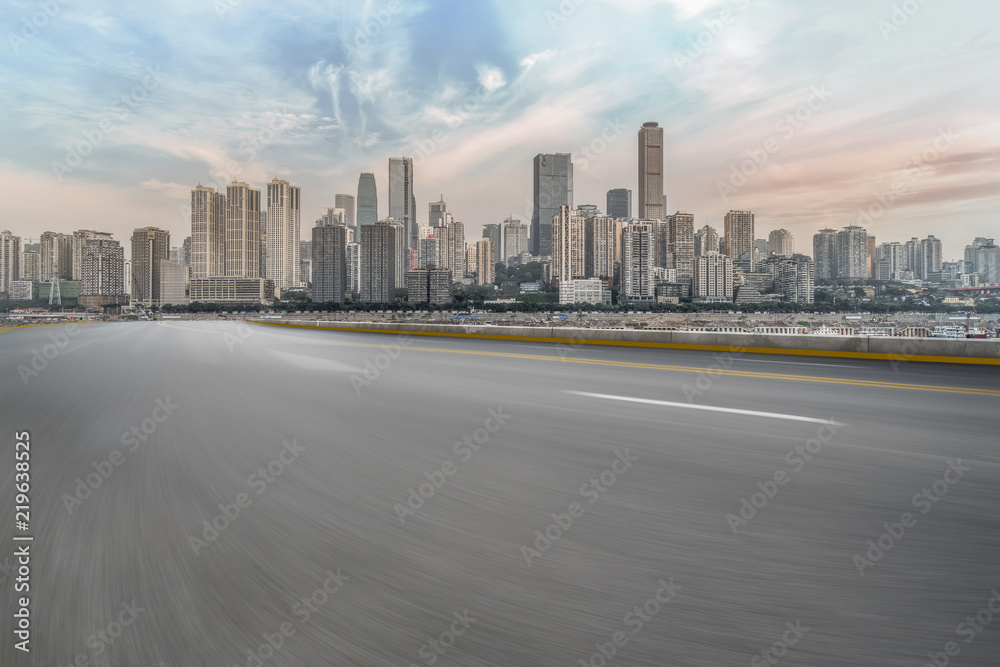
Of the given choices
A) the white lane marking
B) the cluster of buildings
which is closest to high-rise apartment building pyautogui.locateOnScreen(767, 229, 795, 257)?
the cluster of buildings

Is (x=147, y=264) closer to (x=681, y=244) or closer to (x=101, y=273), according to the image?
(x=101, y=273)

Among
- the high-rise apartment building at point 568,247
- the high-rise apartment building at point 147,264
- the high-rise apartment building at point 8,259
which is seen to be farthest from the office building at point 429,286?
the high-rise apartment building at point 147,264

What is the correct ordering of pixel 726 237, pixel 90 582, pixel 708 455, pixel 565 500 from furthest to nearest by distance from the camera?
pixel 726 237 → pixel 708 455 → pixel 565 500 → pixel 90 582

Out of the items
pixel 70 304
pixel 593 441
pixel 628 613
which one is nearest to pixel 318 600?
pixel 628 613

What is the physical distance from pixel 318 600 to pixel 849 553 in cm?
216

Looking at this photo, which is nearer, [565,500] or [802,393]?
[565,500]

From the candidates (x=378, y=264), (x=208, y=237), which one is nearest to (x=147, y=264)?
(x=208, y=237)

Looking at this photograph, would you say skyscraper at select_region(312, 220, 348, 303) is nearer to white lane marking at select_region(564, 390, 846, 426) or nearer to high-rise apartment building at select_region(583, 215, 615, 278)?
high-rise apartment building at select_region(583, 215, 615, 278)

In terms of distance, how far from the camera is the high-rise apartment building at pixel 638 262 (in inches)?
3597

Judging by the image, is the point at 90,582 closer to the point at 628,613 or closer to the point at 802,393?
the point at 628,613

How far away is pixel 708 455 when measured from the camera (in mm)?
3855

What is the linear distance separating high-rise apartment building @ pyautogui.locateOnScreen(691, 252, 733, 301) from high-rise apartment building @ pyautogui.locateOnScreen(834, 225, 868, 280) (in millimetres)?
11961

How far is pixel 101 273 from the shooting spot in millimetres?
103312

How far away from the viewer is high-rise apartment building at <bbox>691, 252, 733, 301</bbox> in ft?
230
